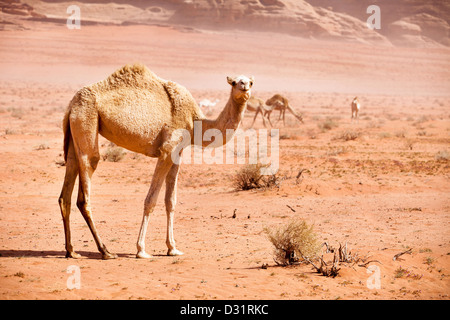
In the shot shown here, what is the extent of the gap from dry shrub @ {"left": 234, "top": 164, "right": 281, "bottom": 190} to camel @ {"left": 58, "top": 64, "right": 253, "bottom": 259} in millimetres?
4970

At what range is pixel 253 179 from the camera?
12.8 m

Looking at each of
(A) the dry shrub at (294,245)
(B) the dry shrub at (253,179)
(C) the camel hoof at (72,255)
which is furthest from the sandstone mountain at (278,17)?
(A) the dry shrub at (294,245)

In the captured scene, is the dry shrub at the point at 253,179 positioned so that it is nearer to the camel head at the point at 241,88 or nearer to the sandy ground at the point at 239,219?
the sandy ground at the point at 239,219

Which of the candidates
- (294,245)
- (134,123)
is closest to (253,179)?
(294,245)

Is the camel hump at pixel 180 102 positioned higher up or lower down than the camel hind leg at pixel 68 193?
higher up

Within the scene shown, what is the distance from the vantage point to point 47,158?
1623cm

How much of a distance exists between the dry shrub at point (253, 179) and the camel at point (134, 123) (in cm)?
497

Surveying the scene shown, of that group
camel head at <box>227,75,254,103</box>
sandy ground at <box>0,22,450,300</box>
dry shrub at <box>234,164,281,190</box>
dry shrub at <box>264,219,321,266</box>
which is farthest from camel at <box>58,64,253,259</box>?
dry shrub at <box>234,164,281,190</box>

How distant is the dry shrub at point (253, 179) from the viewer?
12664 mm

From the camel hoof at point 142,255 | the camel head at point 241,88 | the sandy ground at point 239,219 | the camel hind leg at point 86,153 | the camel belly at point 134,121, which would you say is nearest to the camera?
the sandy ground at point 239,219

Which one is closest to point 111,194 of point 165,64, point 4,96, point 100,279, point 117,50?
point 100,279

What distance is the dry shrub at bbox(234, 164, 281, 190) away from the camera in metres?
12.7

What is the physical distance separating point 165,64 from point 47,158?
66.7 meters

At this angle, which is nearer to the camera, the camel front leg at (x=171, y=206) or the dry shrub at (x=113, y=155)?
the camel front leg at (x=171, y=206)
